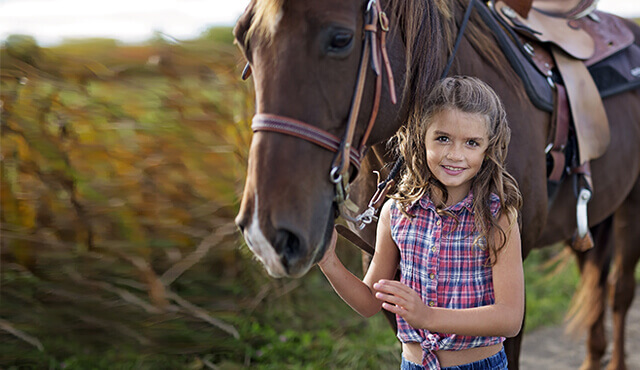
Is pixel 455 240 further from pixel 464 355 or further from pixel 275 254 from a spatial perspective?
pixel 275 254

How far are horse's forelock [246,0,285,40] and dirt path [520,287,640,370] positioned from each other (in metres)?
3.01

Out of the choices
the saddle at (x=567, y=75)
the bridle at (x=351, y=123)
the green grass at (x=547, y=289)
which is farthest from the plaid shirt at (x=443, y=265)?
the green grass at (x=547, y=289)

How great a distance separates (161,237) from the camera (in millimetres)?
3225

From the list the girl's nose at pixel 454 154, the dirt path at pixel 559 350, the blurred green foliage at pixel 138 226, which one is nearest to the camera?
the girl's nose at pixel 454 154

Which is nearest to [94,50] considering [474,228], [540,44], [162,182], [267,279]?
[162,182]

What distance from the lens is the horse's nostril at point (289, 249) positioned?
1.15 metres

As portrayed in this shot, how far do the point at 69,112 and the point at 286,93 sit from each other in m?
2.28

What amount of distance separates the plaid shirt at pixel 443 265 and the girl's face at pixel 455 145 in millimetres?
85

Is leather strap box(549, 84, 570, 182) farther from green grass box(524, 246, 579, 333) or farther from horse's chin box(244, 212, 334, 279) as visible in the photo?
green grass box(524, 246, 579, 333)

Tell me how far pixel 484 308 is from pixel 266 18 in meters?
0.87

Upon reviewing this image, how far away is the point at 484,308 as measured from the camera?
1.31 m

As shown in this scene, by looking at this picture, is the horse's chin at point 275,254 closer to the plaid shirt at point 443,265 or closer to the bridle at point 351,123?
the bridle at point 351,123

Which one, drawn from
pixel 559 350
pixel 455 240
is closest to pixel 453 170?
pixel 455 240

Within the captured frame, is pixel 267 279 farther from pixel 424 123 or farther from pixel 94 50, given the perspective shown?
pixel 424 123
